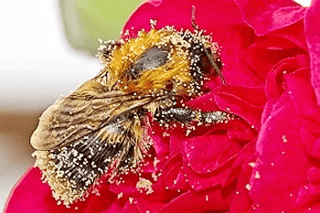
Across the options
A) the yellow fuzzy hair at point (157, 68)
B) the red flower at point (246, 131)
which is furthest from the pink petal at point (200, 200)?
the yellow fuzzy hair at point (157, 68)

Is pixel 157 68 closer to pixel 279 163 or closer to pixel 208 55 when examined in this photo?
pixel 208 55

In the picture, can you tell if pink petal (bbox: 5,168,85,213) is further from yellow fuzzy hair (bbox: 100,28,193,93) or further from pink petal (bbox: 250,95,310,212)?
pink petal (bbox: 250,95,310,212)

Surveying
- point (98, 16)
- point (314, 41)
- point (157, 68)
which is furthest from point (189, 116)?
point (98, 16)

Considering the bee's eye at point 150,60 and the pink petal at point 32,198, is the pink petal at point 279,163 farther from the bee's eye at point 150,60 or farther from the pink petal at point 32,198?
the pink petal at point 32,198

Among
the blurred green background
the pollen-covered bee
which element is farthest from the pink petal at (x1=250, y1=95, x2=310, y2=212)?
the blurred green background

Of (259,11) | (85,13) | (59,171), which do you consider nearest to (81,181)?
(59,171)
